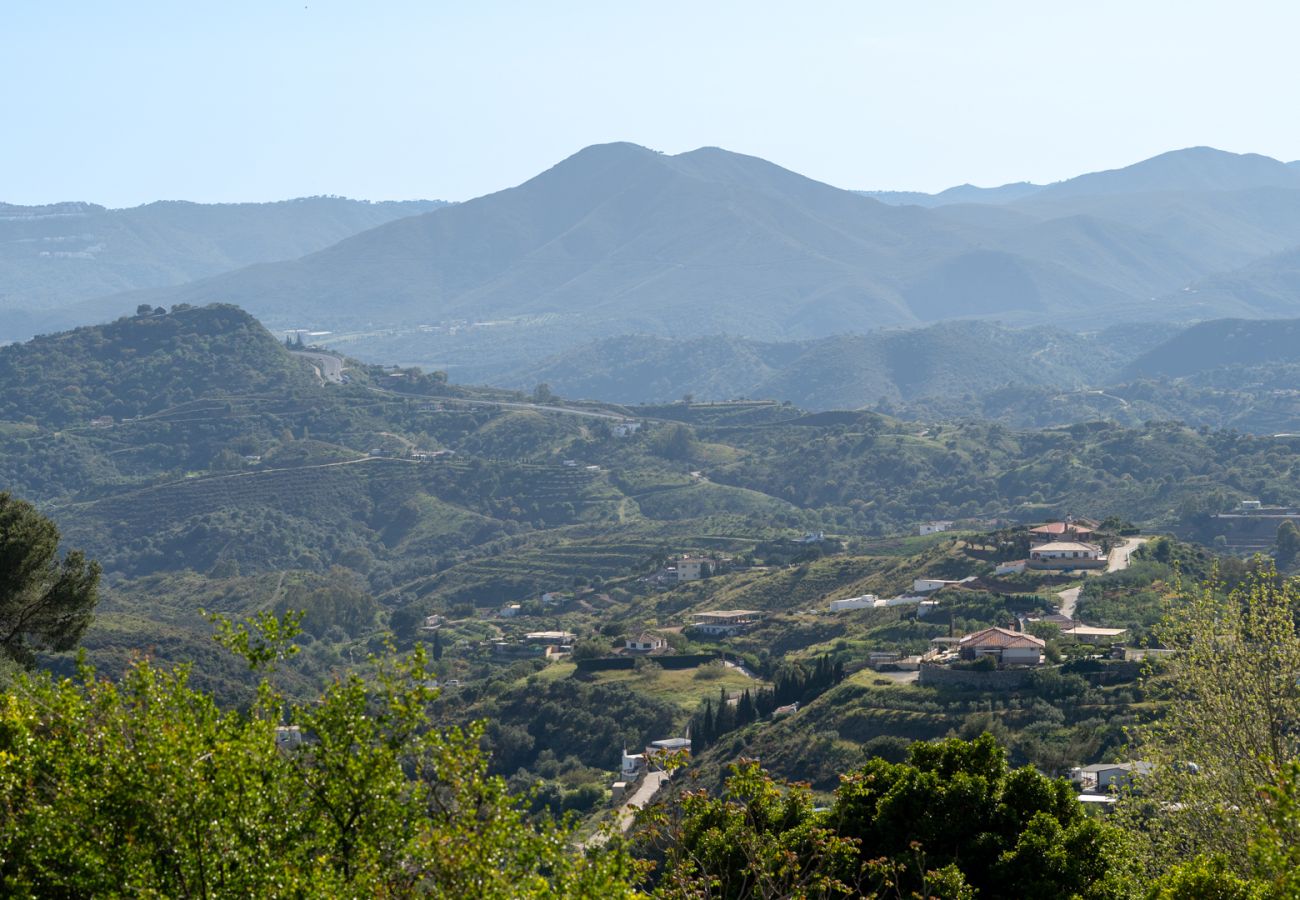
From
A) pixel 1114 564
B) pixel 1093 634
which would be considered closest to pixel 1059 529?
pixel 1114 564

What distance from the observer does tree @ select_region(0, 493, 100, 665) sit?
1495 inches

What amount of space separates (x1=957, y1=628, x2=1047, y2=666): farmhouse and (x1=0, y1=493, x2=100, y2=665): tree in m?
34.3

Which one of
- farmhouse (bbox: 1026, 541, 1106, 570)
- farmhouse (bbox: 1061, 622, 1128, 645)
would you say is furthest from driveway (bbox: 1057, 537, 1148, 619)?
farmhouse (bbox: 1061, 622, 1128, 645)

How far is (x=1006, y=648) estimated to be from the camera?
62594mm

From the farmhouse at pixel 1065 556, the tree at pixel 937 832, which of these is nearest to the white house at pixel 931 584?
the farmhouse at pixel 1065 556

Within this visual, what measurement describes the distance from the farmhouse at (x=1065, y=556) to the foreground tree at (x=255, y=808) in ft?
237

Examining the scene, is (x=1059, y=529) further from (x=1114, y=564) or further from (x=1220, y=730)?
(x=1220, y=730)

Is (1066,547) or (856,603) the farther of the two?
(856,603)

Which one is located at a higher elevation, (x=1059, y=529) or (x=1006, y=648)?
(x=1006, y=648)

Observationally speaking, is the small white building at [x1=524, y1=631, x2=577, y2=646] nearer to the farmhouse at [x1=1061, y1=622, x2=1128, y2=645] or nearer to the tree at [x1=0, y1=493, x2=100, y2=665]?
the farmhouse at [x1=1061, y1=622, x2=1128, y2=645]

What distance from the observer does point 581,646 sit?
87.4m

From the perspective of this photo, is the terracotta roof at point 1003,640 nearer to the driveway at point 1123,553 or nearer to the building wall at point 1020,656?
the building wall at point 1020,656

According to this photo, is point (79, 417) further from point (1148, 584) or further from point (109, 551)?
point (1148, 584)

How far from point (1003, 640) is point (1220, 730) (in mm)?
35370
